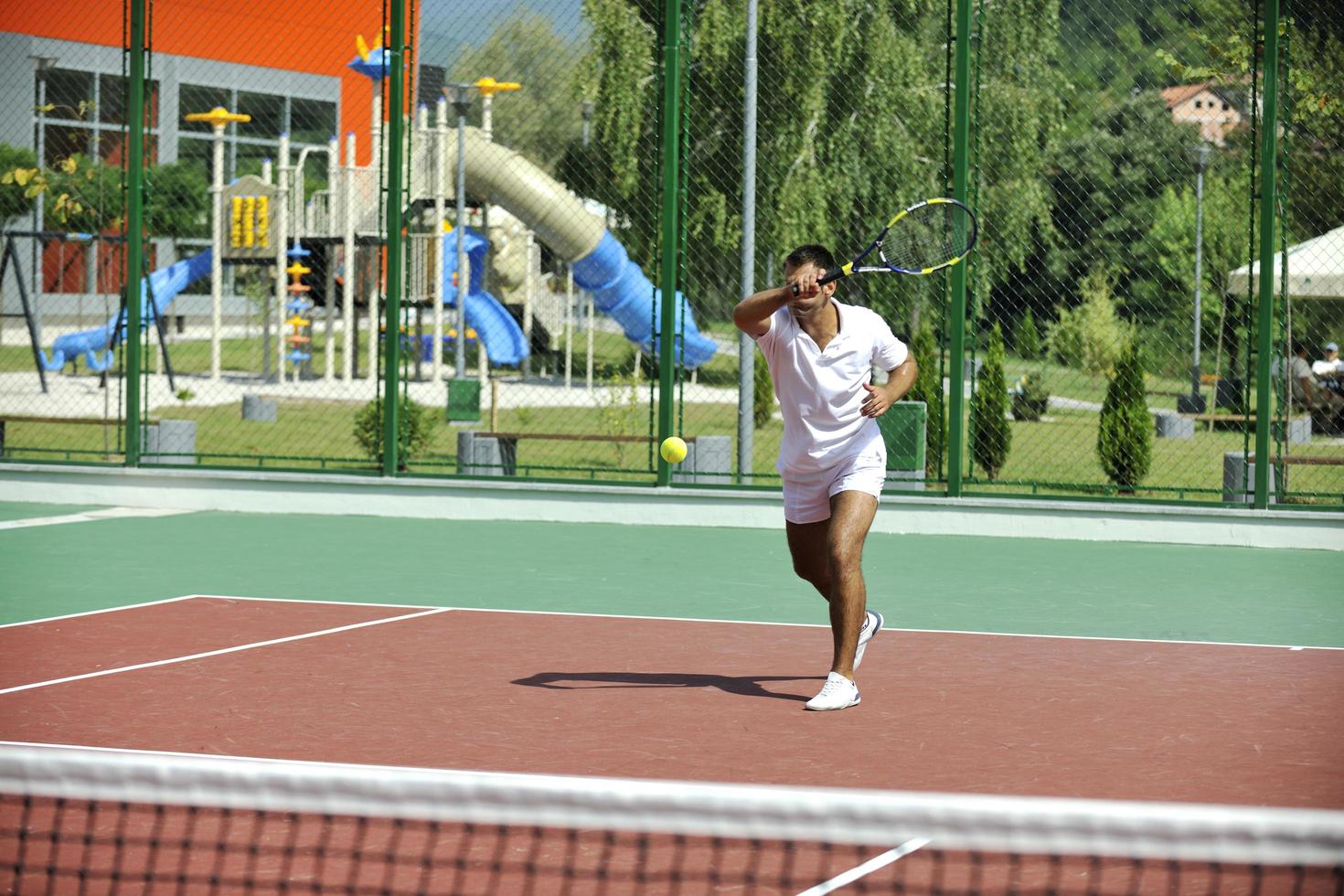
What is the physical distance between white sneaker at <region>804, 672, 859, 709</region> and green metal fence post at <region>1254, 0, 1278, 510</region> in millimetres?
6074

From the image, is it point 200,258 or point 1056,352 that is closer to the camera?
point 1056,352

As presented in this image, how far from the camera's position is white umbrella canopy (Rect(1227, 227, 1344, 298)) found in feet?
54.3

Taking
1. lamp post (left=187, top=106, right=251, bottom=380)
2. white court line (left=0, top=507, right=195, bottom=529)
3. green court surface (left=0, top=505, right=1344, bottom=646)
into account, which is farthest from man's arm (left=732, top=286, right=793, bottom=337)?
lamp post (left=187, top=106, right=251, bottom=380)

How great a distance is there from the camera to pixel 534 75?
1791cm

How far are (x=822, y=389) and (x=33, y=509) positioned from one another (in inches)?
337

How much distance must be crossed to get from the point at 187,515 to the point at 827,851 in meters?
9.40

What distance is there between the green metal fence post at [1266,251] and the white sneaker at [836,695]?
6.07 meters

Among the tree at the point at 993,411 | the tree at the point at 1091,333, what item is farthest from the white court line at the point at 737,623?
the tree at the point at 1091,333

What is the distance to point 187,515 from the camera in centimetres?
1310

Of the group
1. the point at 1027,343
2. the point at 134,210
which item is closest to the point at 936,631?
the point at 134,210

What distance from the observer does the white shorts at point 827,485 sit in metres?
6.61

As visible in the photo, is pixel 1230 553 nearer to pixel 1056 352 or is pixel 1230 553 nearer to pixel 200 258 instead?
pixel 1056 352

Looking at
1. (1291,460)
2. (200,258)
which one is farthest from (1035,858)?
(200,258)

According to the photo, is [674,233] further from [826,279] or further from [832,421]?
[826,279]
